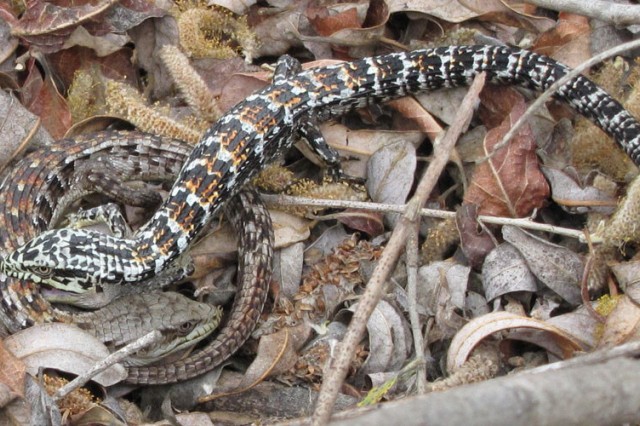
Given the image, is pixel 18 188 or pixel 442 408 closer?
pixel 442 408

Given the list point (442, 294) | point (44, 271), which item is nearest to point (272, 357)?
point (442, 294)

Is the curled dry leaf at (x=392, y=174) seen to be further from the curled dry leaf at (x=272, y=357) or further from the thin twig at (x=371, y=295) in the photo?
the thin twig at (x=371, y=295)

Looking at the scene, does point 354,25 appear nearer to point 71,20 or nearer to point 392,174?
point 392,174

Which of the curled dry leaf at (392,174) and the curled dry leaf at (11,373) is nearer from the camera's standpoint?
the curled dry leaf at (11,373)

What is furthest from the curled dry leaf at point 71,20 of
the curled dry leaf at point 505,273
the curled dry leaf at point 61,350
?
the curled dry leaf at point 505,273

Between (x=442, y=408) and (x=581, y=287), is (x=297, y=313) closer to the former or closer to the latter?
(x=581, y=287)

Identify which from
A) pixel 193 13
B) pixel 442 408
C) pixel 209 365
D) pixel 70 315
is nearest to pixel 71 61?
pixel 193 13
